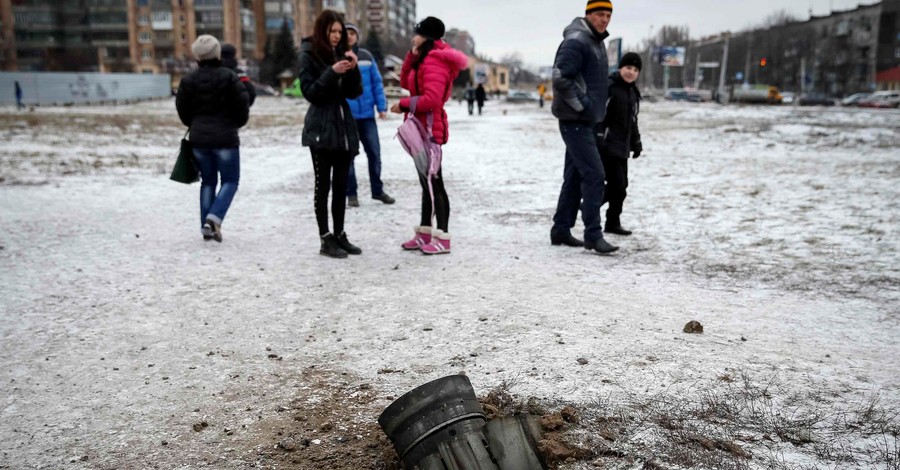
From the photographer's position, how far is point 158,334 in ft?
12.7

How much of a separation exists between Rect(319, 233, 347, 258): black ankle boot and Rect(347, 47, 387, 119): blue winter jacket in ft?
8.58

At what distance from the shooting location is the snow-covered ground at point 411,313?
2.91 metres

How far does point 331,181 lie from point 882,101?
60.2 m

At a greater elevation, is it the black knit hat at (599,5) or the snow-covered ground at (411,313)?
the black knit hat at (599,5)

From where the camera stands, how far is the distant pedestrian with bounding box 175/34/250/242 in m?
6.04

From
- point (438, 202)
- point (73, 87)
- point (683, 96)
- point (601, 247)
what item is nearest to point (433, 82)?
point (438, 202)

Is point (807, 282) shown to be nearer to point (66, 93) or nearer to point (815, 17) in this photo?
point (66, 93)

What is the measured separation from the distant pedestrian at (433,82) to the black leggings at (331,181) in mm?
627

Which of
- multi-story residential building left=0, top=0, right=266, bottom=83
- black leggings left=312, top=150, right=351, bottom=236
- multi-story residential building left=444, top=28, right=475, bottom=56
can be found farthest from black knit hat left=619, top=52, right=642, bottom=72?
multi-story residential building left=444, top=28, right=475, bottom=56

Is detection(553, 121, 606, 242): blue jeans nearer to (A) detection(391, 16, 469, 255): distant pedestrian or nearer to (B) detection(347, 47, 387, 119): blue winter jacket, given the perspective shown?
(A) detection(391, 16, 469, 255): distant pedestrian

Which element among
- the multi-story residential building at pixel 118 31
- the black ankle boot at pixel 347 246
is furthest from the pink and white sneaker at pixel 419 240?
the multi-story residential building at pixel 118 31

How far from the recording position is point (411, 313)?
423 centimetres

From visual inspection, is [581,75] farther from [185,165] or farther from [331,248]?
[185,165]

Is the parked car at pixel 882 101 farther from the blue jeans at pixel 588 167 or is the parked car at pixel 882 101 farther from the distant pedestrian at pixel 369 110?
the blue jeans at pixel 588 167
